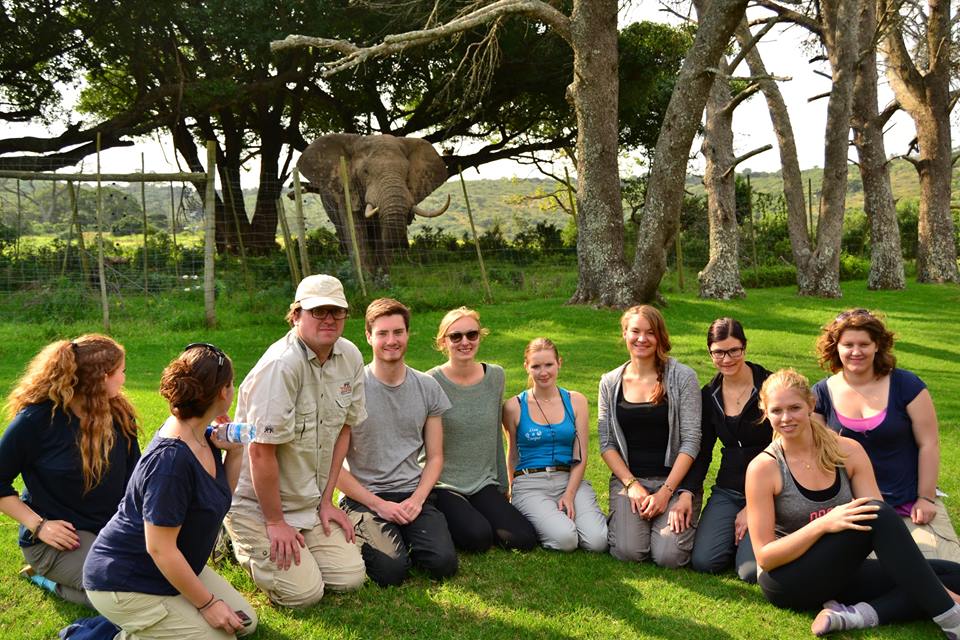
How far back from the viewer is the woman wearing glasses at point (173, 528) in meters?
3.03

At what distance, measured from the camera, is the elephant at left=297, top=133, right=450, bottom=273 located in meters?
15.6

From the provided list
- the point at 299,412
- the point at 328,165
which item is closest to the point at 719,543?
the point at 299,412

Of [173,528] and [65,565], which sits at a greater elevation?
[173,528]

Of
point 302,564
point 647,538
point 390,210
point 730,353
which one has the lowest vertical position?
point 647,538

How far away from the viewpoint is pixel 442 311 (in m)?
13.2

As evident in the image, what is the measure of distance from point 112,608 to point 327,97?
22255 mm

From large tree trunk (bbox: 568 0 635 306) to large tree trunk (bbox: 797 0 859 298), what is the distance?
558cm

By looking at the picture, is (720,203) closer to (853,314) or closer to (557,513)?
(853,314)

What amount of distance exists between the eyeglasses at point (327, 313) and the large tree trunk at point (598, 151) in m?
9.18

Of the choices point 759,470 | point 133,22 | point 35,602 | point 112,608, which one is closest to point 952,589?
point 759,470

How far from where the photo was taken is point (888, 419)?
422 centimetres

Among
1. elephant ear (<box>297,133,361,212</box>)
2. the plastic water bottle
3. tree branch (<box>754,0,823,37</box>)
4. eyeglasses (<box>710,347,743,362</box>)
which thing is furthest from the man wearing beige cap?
tree branch (<box>754,0,823,37</box>)

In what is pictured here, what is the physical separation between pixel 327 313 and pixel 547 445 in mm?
1781

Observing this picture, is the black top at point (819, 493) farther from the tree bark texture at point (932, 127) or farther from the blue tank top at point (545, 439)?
the tree bark texture at point (932, 127)
